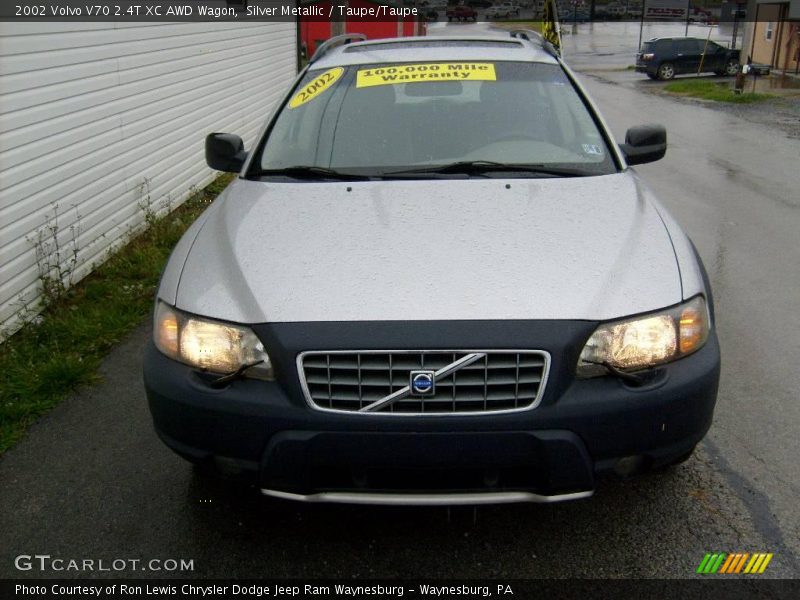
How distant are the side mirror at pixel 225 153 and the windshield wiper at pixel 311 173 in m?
0.44

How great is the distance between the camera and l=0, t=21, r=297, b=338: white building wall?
4.96 meters

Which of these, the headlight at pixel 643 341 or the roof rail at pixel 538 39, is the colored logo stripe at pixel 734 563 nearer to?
the headlight at pixel 643 341

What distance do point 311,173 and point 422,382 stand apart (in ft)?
5.06

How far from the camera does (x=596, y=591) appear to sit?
267 cm

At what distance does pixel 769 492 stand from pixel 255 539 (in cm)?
202

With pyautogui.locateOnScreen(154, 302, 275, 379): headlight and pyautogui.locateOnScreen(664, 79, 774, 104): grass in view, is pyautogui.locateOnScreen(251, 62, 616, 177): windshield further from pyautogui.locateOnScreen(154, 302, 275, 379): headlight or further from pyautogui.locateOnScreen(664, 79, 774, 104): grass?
pyautogui.locateOnScreen(664, 79, 774, 104): grass

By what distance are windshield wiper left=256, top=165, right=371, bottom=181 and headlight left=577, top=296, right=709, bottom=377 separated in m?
1.44

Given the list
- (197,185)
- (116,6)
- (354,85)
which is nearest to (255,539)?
(354,85)

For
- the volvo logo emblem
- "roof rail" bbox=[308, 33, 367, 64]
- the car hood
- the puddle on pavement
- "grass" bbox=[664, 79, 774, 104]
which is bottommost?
"grass" bbox=[664, 79, 774, 104]

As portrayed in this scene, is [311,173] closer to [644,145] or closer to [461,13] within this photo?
[644,145]

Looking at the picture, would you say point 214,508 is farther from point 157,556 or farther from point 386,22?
point 386,22

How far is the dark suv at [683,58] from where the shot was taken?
29.0 m

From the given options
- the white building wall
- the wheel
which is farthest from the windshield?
the wheel

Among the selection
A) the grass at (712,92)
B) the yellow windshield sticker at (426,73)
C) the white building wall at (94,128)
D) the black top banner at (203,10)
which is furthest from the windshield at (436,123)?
the grass at (712,92)
